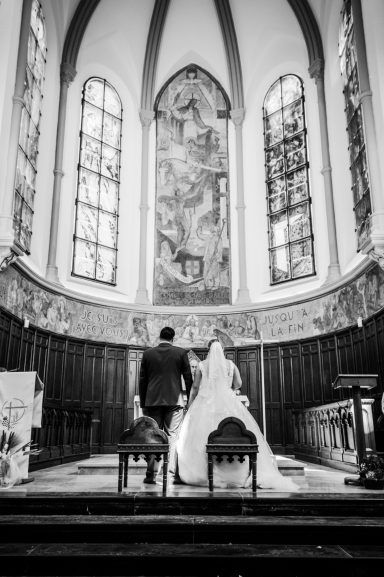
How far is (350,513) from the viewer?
16.9 feet

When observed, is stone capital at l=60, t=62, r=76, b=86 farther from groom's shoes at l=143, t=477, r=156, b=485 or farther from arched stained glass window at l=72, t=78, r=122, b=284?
groom's shoes at l=143, t=477, r=156, b=485

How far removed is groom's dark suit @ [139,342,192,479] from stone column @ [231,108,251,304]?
10132mm

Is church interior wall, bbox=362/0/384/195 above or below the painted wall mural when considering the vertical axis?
above

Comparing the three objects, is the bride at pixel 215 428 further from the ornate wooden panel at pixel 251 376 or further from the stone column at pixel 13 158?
the ornate wooden panel at pixel 251 376

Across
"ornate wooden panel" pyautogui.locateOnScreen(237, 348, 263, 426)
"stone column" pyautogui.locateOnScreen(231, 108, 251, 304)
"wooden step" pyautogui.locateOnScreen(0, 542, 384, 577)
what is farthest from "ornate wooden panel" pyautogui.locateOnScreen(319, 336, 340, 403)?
"wooden step" pyautogui.locateOnScreen(0, 542, 384, 577)

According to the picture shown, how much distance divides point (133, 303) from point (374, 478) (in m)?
10.9

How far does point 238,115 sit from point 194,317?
287 inches


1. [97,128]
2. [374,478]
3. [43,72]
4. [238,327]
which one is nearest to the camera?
[374,478]

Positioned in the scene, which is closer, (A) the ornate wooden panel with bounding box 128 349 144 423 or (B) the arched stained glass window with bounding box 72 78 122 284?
(A) the ornate wooden panel with bounding box 128 349 144 423

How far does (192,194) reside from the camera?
18.0 meters

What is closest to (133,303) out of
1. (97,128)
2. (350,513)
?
(97,128)

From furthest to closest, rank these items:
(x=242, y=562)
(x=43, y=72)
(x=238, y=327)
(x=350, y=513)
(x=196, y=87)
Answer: (x=196, y=87) → (x=238, y=327) → (x=43, y=72) → (x=350, y=513) → (x=242, y=562)

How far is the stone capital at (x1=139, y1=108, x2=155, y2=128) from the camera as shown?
725 inches

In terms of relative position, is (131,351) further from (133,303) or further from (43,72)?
(43,72)
